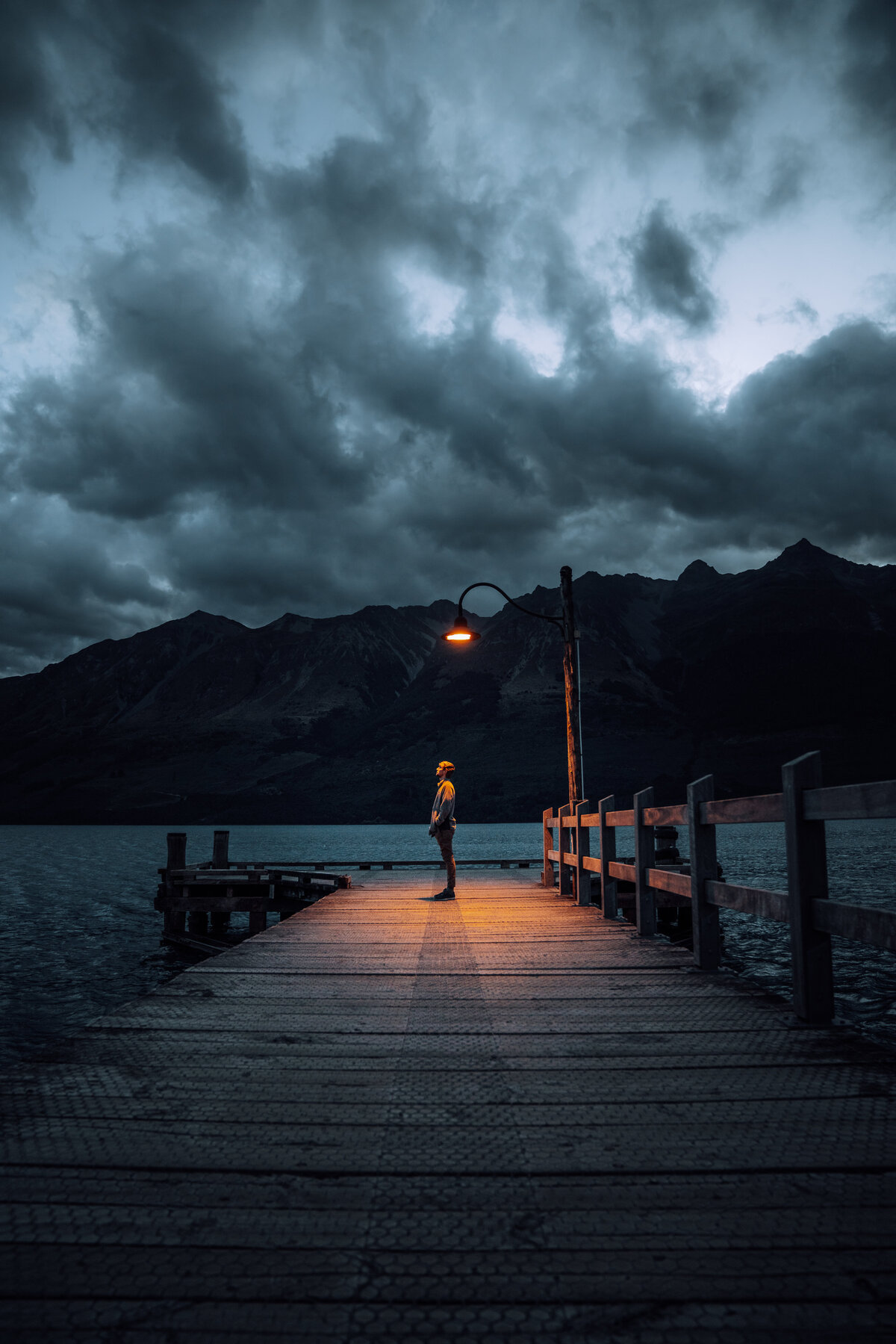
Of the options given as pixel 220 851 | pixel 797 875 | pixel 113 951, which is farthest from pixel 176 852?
pixel 797 875

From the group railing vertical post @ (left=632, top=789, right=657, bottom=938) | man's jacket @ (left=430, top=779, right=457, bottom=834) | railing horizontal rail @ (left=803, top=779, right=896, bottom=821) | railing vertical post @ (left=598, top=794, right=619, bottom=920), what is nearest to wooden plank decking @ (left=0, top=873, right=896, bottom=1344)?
railing horizontal rail @ (left=803, top=779, right=896, bottom=821)

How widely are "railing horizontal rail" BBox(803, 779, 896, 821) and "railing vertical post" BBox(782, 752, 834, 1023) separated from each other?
0.24ft

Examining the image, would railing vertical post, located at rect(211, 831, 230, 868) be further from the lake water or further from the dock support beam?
the lake water

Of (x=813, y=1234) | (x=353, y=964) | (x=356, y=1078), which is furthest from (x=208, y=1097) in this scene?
(x=353, y=964)

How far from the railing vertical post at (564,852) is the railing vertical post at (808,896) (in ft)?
25.3

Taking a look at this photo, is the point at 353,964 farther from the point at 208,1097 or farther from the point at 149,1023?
the point at 208,1097

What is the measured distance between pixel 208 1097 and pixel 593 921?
672 cm

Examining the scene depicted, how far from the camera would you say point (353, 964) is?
6.56 meters

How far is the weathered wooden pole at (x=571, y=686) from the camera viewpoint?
13883mm

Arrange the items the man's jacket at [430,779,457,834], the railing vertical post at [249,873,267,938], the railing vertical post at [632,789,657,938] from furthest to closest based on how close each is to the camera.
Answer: the railing vertical post at [249,873,267,938] → the man's jacket at [430,779,457,834] → the railing vertical post at [632,789,657,938]

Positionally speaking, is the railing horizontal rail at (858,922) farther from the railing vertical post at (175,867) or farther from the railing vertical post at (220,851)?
the railing vertical post at (220,851)

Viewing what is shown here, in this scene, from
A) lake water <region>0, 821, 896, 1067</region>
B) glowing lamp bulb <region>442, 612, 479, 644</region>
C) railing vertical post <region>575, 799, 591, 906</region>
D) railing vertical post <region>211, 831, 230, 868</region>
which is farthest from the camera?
railing vertical post <region>211, 831, 230, 868</region>

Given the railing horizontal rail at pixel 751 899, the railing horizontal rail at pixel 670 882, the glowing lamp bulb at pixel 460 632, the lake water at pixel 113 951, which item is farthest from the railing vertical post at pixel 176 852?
the railing horizontal rail at pixel 751 899

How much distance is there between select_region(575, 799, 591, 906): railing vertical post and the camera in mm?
11055
